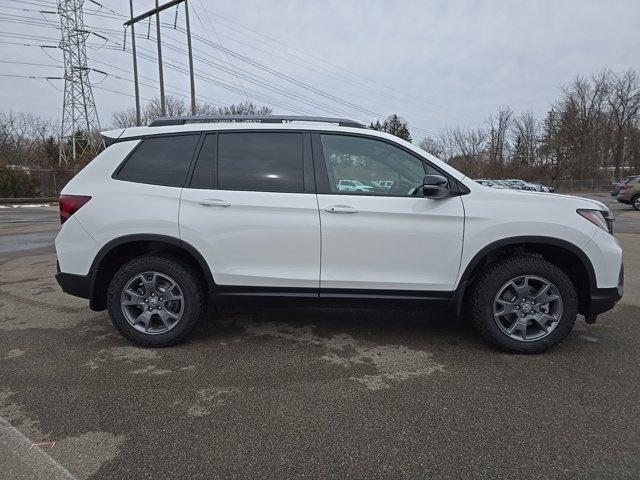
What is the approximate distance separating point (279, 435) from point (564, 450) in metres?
1.62

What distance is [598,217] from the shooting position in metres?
3.62

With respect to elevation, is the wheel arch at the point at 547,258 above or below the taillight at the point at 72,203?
below

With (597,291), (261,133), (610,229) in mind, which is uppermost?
(261,133)

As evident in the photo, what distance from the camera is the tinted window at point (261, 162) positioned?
370 centimetres

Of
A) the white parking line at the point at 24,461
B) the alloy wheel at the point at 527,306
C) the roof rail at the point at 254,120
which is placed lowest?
the white parking line at the point at 24,461

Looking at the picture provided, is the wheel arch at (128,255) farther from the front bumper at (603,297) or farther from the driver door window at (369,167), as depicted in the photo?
the front bumper at (603,297)

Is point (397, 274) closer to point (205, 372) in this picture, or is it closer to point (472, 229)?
point (472, 229)

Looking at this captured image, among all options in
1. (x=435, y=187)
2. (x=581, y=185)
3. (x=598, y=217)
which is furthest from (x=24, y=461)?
(x=581, y=185)

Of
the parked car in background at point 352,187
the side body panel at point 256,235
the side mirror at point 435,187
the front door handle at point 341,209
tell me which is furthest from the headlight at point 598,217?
the side body panel at point 256,235

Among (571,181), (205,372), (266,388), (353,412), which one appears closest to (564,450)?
(353,412)

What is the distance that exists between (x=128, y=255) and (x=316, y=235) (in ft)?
5.91

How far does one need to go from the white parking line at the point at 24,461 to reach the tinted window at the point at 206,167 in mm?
2145

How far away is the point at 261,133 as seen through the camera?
3.85 meters

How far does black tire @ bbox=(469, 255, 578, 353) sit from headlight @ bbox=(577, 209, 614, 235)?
1.59 feet
